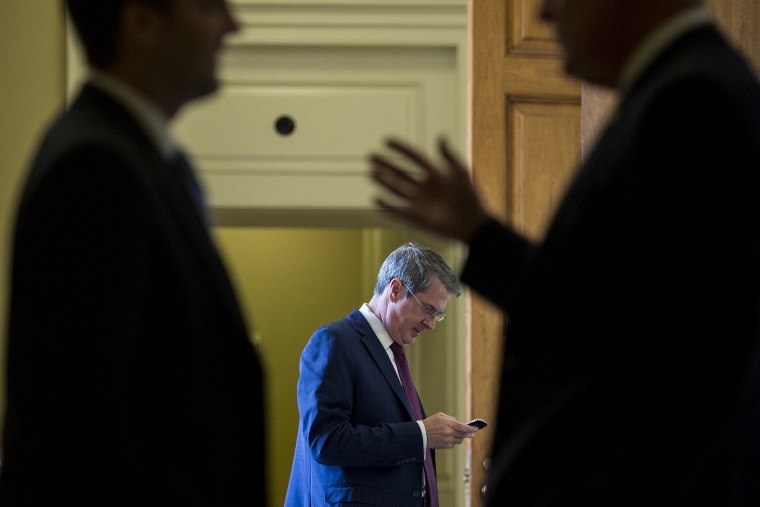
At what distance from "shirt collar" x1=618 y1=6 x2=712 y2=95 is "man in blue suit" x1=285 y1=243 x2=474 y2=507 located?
7.27ft

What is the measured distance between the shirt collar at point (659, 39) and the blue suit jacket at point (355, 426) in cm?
222

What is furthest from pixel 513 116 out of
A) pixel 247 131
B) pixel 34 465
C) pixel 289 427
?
pixel 289 427

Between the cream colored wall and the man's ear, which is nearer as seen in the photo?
the man's ear

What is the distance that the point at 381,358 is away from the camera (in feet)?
11.7

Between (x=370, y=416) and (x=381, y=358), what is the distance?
187 mm

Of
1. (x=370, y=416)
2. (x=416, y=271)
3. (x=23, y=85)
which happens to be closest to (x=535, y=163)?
(x=416, y=271)

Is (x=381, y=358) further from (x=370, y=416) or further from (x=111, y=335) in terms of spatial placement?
(x=111, y=335)

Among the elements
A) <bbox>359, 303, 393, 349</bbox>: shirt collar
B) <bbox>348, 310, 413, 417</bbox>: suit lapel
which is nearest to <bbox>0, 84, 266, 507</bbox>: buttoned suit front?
<bbox>348, 310, 413, 417</bbox>: suit lapel

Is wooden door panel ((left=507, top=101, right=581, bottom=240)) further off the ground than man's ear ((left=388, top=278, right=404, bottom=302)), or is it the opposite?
wooden door panel ((left=507, top=101, right=581, bottom=240))

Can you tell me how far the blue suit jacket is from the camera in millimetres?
3367

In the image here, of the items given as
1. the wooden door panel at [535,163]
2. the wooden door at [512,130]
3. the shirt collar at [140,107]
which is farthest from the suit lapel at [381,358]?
A: the shirt collar at [140,107]

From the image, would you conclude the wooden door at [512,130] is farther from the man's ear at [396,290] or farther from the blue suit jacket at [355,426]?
the blue suit jacket at [355,426]

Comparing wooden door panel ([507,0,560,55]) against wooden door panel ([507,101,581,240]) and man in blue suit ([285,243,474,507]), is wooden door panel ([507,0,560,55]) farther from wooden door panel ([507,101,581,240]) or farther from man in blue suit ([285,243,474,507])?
man in blue suit ([285,243,474,507])

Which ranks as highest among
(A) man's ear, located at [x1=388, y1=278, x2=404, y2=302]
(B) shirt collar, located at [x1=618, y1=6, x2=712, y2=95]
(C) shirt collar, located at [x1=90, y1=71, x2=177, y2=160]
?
(B) shirt collar, located at [x1=618, y1=6, x2=712, y2=95]
